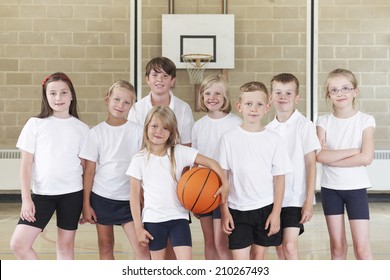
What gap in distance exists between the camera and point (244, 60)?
26.6ft

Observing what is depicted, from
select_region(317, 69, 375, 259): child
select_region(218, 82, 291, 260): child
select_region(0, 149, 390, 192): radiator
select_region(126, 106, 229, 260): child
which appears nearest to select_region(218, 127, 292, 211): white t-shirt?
select_region(218, 82, 291, 260): child

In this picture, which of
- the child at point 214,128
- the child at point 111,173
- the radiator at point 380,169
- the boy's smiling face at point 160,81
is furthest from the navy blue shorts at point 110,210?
the radiator at point 380,169

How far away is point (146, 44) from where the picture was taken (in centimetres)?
812

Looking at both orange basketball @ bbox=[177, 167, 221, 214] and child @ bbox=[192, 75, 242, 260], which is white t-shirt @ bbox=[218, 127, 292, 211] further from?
child @ bbox=[192, 75, 242, 260]

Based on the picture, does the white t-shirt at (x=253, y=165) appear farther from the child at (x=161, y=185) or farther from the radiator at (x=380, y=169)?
the radiator at (x=380, y=169)

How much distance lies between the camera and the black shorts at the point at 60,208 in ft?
10.4

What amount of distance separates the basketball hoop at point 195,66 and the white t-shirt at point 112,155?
4.74 m

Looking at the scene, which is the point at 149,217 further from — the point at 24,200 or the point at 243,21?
the point at 243,21

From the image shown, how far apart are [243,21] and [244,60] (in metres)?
0.57

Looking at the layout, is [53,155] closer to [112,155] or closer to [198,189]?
[112,155]

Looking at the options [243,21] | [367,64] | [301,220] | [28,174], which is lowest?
[301,220]

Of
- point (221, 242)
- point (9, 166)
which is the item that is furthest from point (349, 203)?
point (9, 166)

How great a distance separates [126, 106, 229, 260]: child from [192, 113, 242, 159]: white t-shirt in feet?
1.09

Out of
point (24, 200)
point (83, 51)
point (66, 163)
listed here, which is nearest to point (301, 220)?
point (66, 163)
